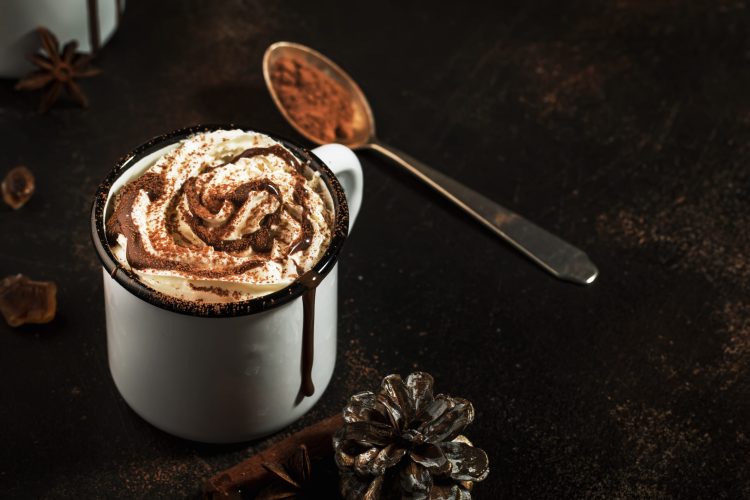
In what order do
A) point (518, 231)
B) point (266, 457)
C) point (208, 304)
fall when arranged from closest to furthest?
point (208, 304) < point (266, 457) < point (518, 231)

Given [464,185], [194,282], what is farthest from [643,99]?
[194,282]

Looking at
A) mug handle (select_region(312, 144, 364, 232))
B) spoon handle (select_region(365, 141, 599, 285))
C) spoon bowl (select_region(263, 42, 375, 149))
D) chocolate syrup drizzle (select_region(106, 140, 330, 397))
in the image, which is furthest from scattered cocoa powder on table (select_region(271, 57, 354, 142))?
chocolate syrup drizzle (select_region(106, 140, 330, 397))

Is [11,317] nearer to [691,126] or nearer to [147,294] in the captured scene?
[147,294]

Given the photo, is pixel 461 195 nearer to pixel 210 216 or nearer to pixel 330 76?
pixel 330 76

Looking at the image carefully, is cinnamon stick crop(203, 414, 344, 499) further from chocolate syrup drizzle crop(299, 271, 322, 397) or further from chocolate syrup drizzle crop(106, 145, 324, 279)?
chocolate syrup drizzle crop(106, 145, 324, 279)

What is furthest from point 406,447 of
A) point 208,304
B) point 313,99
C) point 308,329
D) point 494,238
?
point 313,99

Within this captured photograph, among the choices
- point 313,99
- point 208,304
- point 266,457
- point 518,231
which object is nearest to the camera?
point 208,304
